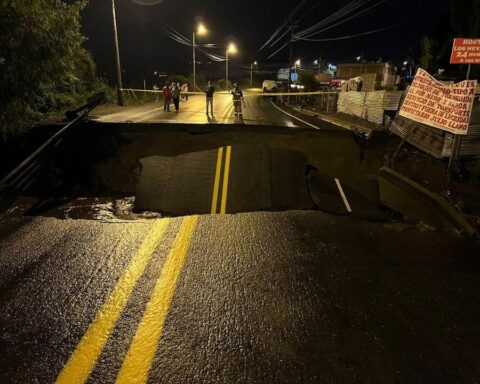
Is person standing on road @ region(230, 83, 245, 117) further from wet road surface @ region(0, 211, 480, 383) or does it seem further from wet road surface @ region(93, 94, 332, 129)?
wet road surface @ region(0, 211, 480, 383)

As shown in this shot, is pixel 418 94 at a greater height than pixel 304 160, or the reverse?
pixel 418 94

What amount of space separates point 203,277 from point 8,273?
2561 millimetres

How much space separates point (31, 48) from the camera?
8594mm

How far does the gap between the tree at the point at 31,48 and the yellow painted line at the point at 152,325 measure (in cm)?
642

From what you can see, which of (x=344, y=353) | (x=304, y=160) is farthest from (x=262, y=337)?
(x=304, y=160)

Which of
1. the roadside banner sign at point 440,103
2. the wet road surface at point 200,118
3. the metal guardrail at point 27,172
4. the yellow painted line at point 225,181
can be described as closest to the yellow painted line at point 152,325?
the yellow painted line at point 225,181

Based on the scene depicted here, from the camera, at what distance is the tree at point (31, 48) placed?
26.6ft

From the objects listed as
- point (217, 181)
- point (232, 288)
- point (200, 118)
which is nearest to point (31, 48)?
point (217, 181)

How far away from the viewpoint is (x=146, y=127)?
34.1 feet

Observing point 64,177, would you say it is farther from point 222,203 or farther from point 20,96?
point 222,203

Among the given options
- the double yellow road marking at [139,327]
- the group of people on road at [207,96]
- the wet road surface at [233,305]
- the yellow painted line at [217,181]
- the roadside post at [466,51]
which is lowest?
the wet road surface at [233,305]

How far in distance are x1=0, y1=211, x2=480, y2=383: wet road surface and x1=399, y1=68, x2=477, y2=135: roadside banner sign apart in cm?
386

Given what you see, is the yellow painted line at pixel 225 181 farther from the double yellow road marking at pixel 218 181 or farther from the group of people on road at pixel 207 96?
the group of people on road at pixel 207 96

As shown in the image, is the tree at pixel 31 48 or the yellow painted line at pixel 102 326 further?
the tree at pixel 31 48
